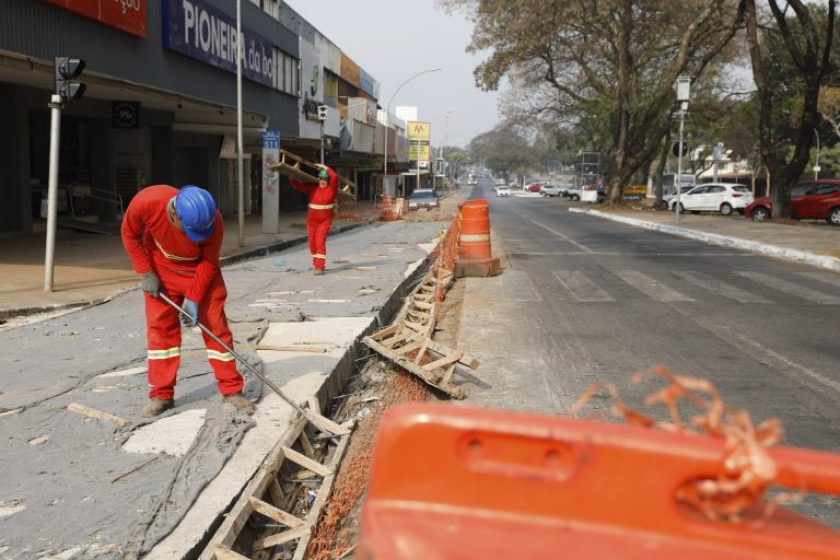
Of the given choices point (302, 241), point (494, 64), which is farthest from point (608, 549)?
point (494, 64)

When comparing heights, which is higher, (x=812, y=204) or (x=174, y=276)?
(x=812, y=204)

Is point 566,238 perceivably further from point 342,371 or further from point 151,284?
point 151,284

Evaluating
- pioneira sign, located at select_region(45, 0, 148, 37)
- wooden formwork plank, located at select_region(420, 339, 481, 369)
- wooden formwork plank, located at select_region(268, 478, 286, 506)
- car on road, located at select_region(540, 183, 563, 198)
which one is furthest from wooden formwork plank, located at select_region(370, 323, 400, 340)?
car on road, located at select_region(540, 183, 563, 198)

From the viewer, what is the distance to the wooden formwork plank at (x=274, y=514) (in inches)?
144

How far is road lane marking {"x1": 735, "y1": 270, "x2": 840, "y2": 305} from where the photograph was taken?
10.5m

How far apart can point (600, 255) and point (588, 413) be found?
11.6m

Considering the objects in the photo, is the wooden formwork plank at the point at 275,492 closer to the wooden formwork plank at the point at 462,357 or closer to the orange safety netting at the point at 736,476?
the wooden formwork plank at the point at 462,357

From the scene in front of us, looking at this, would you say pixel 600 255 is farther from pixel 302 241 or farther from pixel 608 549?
pixel 608 549

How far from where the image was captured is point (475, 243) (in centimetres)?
1332

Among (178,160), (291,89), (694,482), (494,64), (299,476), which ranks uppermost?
(494,64)

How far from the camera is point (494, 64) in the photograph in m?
42.0

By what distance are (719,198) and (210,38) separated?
85.2 ft

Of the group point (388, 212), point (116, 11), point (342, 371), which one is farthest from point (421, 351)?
point (388, 212)

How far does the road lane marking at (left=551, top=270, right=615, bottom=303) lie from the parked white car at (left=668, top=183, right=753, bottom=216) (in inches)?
1014
